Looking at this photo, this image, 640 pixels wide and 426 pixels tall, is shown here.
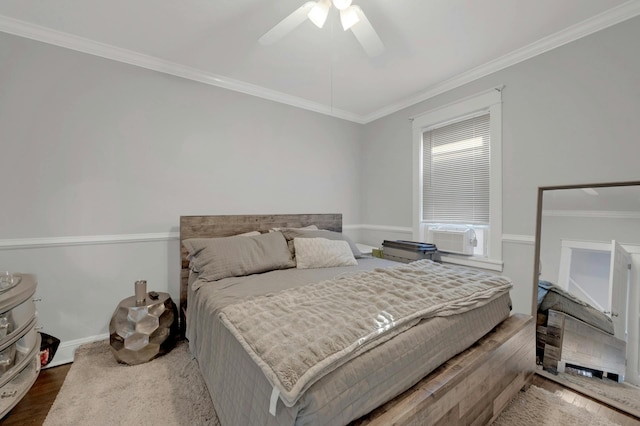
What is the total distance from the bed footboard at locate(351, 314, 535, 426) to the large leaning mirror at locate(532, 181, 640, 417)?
0.37 meters

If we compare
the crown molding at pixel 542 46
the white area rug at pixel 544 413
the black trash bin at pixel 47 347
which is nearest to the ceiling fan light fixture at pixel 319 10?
the crown molding at pixel 542 46

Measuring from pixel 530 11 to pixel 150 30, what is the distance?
106 inches

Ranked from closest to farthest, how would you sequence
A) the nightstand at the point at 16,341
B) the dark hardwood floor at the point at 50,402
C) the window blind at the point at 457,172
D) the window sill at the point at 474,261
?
the nightstand at the point at 16,341, the dark hardwood floor at the point at 50,402, the window sill at the point at 474,261, the window blind at the point at 457,172

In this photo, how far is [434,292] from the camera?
1.53 metres

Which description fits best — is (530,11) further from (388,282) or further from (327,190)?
(327,190)

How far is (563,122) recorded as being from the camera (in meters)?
2.07

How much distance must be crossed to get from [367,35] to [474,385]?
2.03 metres

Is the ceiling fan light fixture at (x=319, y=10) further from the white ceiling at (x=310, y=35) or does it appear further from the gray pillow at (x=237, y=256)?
the gray pillow at (x=237, y=256)

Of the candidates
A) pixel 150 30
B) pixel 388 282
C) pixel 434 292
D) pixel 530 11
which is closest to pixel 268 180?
pixel 150 30

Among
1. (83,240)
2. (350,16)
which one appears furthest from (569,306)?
(83,240)

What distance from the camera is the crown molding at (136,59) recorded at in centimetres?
192

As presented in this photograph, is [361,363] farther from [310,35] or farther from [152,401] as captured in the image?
[310,35]

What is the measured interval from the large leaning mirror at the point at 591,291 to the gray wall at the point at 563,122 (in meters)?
A: 0.14

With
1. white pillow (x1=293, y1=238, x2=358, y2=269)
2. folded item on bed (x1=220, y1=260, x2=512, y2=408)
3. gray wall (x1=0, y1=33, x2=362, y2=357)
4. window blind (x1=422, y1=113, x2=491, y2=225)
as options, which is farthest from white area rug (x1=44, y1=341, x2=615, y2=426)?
window blind (x1=422, y1=113, x2=491, y2=225)
